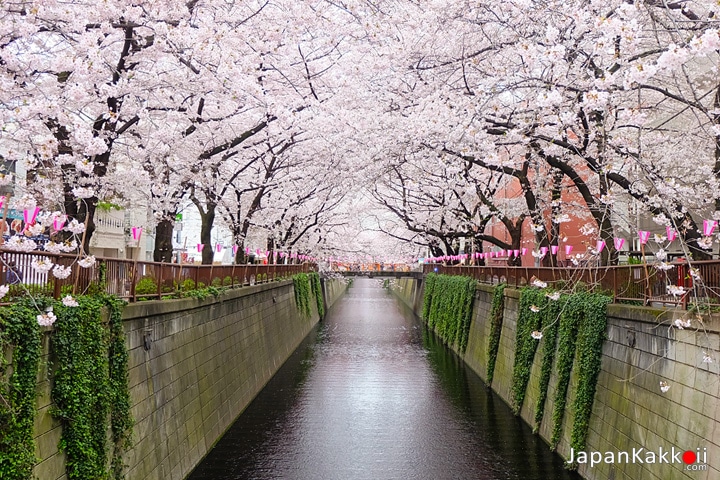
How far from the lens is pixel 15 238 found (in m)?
7.12

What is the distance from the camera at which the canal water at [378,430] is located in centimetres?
1323

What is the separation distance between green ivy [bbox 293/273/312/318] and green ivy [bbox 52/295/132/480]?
25945 millimetres

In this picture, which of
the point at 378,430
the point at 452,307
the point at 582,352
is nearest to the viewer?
the point at 582,352

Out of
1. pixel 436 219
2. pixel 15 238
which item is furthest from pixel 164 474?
pixel 436 219

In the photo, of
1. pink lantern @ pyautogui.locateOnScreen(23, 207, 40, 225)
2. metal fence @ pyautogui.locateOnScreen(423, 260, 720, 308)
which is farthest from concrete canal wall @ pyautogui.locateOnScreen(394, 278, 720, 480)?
pink lantern @ pyautogui.locateOnScreen(23, 207, 40, 225)

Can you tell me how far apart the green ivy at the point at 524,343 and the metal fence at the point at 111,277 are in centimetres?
869

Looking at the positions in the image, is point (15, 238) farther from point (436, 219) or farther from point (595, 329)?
point (436, 219)

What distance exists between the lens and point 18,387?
633cm

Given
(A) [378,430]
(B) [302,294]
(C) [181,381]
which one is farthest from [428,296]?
(C) [181,381]

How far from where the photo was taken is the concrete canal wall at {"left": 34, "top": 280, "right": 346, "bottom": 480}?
9.69m

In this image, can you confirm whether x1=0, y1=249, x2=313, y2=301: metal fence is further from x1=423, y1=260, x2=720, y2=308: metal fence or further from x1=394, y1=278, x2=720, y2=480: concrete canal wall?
x1=394, y1=278, x2=720, y2=480: concrete canal wall

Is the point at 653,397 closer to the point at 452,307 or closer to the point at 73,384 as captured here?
the point at 73,384

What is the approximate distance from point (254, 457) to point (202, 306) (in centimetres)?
374

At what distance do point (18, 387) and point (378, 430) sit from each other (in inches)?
453
